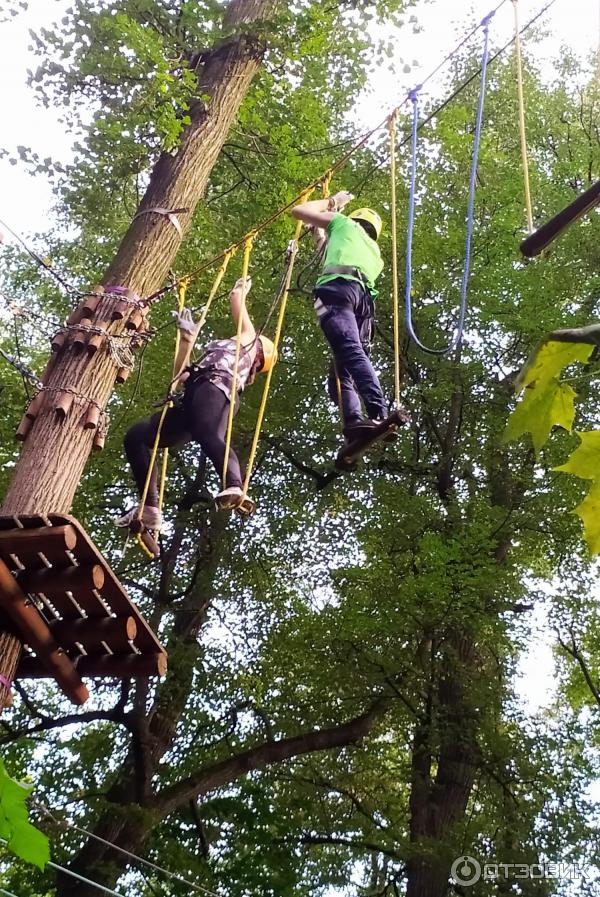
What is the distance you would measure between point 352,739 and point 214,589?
2143mm

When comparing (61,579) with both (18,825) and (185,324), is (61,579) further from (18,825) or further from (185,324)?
(18,825)

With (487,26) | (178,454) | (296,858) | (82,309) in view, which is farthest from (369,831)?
(487,26)

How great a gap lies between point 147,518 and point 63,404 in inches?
30.0

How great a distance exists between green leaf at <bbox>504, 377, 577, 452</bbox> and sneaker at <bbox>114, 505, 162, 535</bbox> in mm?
3473

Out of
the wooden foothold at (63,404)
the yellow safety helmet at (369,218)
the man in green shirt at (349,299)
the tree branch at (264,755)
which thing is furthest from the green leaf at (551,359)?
the tree branch at (264,755)

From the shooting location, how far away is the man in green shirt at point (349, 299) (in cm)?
432

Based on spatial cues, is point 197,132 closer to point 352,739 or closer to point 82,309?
point 82,309

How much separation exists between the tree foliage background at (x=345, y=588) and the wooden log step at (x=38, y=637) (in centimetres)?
447

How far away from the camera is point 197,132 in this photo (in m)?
5.70

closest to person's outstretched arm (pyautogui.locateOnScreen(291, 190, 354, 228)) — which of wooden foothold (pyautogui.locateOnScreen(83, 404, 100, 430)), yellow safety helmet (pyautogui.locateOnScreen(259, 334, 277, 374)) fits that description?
yellow safety helmet (pyautogui.locateOnScreen(259, 334, 277, 374))

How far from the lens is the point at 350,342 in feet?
14.7

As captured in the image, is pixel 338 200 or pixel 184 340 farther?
pixel 338 200

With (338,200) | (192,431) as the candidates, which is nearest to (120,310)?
(192,431)

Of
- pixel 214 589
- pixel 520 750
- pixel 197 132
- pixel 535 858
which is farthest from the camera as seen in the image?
pixel 214 589
